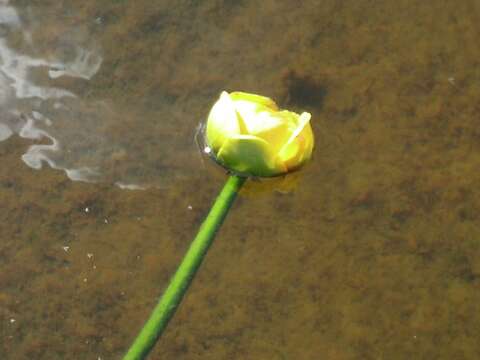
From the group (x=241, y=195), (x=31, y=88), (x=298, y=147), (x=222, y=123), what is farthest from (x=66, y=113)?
(x=298, y=147)

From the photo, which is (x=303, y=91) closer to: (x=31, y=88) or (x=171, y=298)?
(x=31, y=88)

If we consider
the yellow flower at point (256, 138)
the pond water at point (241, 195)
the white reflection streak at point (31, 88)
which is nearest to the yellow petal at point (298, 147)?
the yellow flower at point (256, 138)

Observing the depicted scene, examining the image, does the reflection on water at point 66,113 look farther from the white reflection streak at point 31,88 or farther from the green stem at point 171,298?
the green stem at point 171,298

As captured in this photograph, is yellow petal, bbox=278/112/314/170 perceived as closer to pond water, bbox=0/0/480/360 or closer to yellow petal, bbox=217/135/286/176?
yellow petal, bbox=217/135/286/176

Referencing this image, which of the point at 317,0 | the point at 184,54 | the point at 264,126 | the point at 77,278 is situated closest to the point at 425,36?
the point at 317,0

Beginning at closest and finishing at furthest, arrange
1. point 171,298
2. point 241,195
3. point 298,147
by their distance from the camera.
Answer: point 171,298 < point 298,147 < point 241,195

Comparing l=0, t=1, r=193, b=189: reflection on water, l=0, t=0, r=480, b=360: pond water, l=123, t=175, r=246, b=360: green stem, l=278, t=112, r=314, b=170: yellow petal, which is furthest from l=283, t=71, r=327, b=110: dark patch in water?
l=123, t=175, r=246, b=360: green stem
